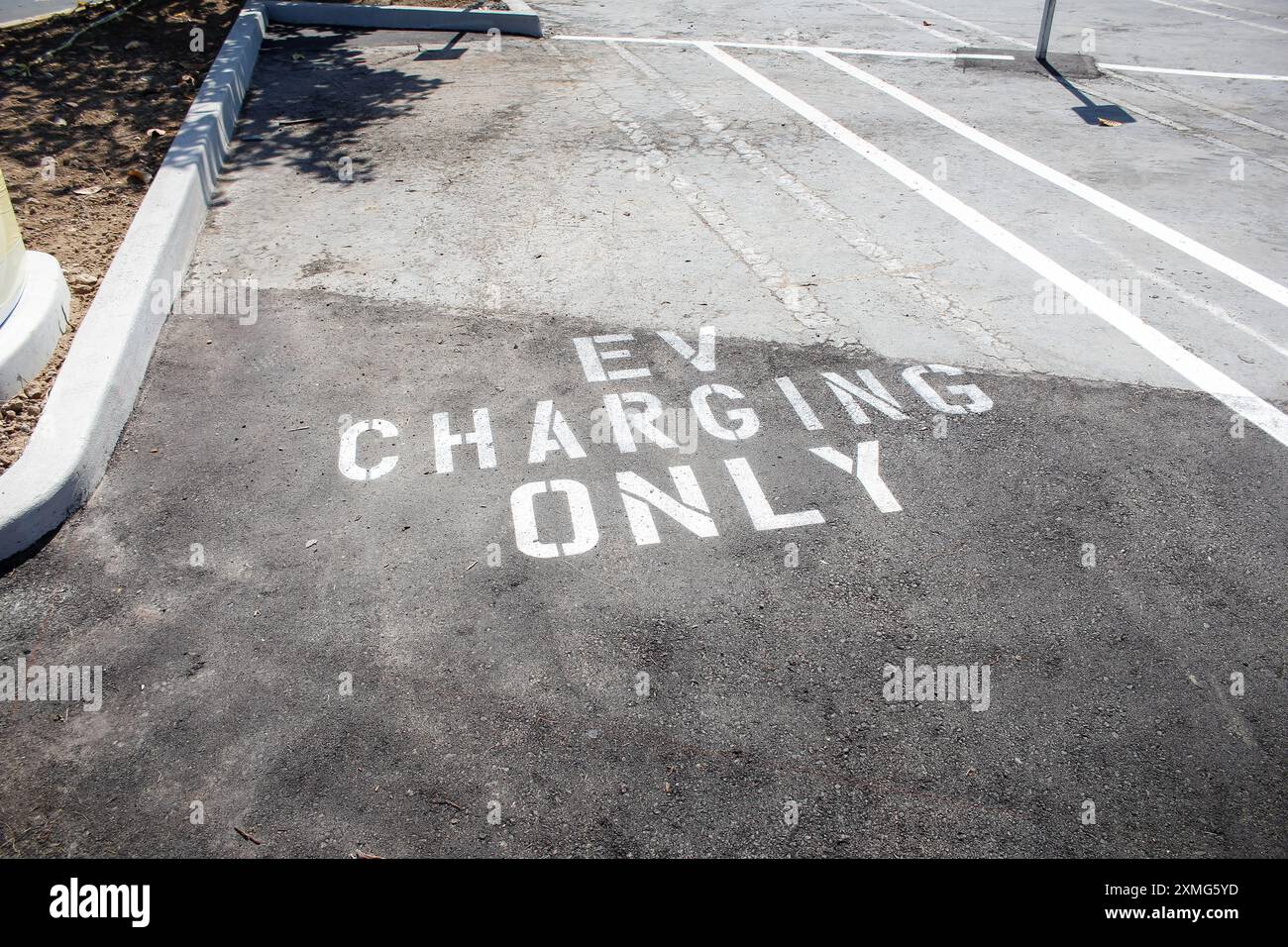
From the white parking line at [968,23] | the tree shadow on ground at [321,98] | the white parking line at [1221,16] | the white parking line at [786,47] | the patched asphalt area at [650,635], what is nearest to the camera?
the patched asphalt area at [650,635]

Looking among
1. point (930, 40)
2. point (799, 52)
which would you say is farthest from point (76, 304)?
point (930, 40)

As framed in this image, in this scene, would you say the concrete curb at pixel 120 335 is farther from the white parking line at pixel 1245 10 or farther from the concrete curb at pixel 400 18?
the white parking line at pixel 1245 10

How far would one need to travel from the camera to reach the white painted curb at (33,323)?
5.70 m

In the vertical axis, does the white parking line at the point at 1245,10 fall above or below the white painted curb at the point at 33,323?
above

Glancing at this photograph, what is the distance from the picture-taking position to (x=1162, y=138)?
430 inches

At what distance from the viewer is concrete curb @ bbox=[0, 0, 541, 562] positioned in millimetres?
4957

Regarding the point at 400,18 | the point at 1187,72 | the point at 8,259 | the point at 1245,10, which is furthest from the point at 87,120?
the point at 1245,10

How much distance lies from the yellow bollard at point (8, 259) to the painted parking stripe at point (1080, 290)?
758 centimetres

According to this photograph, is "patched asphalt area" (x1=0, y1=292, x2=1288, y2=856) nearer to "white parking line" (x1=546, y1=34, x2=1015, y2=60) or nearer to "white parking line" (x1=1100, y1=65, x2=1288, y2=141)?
"white parking line" (x1=1100, y1=65, x2=1288, y2=141)

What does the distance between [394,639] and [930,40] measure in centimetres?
1426

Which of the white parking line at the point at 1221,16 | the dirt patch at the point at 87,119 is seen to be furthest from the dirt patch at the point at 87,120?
the white parking line at the point at 1221,16

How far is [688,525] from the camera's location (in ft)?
17.0

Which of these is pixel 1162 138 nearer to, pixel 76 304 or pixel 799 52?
pixel 799 52

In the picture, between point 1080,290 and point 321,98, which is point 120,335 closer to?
point 321,98
